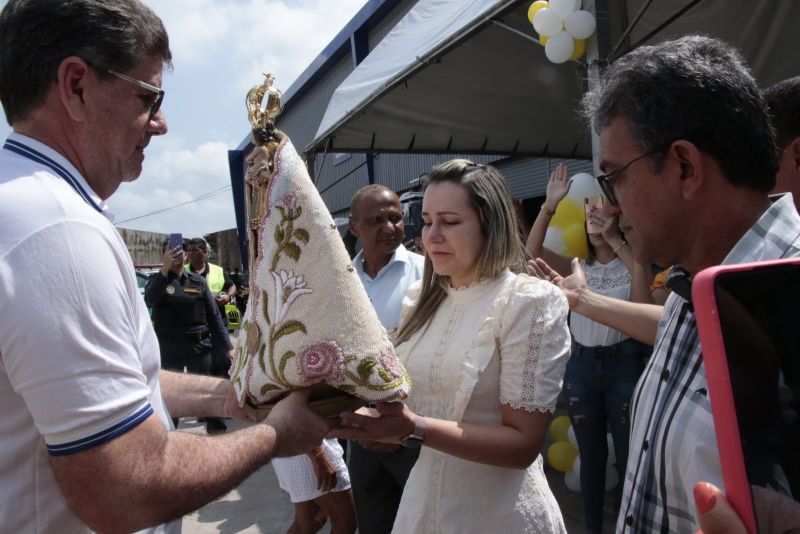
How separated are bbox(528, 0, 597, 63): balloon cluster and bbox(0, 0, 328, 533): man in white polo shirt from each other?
2675 millimetres

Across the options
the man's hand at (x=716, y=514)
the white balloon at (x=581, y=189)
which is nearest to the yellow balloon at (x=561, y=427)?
the white balloon at (x=581, y=189)

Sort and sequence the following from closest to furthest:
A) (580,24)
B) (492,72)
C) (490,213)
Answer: (490,213), (580,24), (492,72)

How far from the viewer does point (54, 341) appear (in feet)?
2.82

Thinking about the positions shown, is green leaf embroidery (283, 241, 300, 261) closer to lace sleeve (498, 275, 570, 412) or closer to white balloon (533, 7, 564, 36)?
lace sleeve (498, 275, 570, 412)

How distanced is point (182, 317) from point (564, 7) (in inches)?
165

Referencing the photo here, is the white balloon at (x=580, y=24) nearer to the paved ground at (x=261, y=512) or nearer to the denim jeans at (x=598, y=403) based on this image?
the denim jeans at (x=598, y=403)

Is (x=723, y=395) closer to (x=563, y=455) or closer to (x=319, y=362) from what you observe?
(x=319, y=362)

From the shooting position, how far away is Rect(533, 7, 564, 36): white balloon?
3.28m

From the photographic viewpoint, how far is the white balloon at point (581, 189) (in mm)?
4055

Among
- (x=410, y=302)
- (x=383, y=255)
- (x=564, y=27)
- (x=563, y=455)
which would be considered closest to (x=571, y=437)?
(x=563, y=455)

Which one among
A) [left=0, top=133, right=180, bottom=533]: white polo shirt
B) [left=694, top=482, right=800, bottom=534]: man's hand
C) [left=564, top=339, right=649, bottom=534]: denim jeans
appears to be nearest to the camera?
[left=694, top=482, right=800, bottom=534]: man's hand

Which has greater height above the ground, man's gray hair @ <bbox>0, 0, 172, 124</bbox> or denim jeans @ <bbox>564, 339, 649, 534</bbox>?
man's gray hair @ <bbox>0, 0, 172, 124</bbox>

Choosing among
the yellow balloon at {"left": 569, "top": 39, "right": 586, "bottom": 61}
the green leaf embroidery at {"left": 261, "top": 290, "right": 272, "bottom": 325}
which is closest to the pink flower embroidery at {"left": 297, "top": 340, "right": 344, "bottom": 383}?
the green leaf embroidery at {"left": 261, "top": 290, "right": 272, "bottom": 325}

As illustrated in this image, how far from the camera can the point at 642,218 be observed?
1.13m
